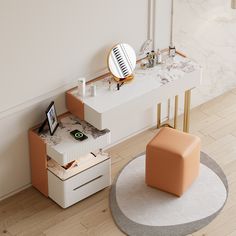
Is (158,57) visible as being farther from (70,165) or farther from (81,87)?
(70,165)

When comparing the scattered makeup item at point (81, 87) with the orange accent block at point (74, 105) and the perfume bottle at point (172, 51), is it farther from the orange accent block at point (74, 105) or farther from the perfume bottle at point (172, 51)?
the perfume bottle at point (172, 51)

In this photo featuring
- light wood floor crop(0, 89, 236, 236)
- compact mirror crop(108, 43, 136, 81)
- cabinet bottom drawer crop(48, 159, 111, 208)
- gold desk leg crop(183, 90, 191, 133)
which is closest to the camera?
light wood floor crop(0, 89, 236, 236)

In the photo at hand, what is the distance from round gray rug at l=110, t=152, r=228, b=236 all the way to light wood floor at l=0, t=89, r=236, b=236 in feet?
0.19

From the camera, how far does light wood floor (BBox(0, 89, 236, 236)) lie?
4086 mm

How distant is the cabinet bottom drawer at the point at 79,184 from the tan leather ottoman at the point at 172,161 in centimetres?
31

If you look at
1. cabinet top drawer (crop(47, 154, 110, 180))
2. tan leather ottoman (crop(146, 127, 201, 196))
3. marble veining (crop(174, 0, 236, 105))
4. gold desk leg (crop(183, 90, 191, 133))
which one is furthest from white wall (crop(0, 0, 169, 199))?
tan leather ottoman (crop(146, 127, 201, 196))

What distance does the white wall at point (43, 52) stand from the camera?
3.97 metres

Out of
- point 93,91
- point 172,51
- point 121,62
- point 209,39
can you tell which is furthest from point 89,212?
point 209,39

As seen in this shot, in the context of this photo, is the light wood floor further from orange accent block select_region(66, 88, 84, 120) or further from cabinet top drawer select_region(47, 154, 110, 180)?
orange accent block select_region(66, 88, 84, 120)

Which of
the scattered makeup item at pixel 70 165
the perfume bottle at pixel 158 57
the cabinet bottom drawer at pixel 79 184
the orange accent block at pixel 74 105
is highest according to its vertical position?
the perfume bottle at pixel 158 57

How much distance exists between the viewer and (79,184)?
4258 mm

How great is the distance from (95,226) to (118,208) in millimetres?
231

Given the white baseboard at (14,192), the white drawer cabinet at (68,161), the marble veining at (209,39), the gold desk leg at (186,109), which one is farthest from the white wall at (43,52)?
the gold desk leg at (186,109)

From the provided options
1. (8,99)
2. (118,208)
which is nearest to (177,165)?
(118,208)
